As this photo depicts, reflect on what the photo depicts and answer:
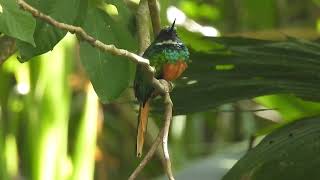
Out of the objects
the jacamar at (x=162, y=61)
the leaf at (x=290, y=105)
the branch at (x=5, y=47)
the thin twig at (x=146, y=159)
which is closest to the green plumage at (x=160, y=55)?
the jacamar at (x=162, y=61)

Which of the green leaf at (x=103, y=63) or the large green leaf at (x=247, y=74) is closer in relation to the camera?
the green leaf at (x=103, y=63)

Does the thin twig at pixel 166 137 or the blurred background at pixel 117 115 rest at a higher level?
the thin twig at pixel 166 137

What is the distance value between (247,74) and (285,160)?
0.47ft

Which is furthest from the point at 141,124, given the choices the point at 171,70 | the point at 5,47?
the point at 5,47

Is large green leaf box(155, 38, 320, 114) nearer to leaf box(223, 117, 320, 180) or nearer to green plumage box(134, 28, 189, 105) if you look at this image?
leaf box(223, 117, 320, 180)

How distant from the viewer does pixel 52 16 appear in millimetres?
859

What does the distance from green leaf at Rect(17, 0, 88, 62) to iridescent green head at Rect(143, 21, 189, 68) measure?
0.28 feet

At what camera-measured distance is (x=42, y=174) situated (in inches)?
68.9

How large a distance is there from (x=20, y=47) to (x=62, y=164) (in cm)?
101

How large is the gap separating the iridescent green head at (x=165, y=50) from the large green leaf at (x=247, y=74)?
18 cm

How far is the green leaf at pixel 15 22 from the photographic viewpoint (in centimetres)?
72

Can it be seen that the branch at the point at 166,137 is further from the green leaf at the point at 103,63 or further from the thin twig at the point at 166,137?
the green leaf at the point at 103,63

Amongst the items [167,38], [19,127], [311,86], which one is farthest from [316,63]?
[19,127]

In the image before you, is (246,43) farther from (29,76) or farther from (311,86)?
(29,76)
